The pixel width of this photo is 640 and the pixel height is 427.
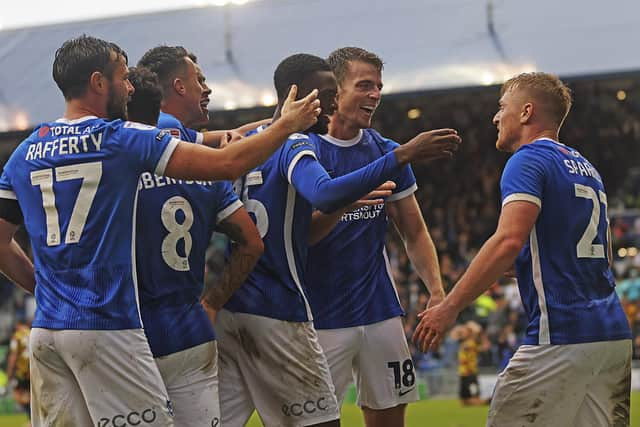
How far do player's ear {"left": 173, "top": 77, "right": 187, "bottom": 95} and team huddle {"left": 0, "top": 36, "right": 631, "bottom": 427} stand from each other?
0.03ft

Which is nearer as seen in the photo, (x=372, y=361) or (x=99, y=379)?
(x=99, y=379)

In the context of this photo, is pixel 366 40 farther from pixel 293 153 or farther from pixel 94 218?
pixel 94 218

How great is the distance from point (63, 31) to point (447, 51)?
28.1 feet

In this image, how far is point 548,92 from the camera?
18.5ft

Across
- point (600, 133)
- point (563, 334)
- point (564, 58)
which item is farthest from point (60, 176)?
point (600, 133)

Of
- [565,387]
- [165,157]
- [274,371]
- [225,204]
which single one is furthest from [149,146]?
[565,387]

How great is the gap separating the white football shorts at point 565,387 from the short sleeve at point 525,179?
714mm

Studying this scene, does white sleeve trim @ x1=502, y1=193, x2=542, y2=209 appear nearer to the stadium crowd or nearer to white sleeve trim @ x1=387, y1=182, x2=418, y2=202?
white sleeve trim @ x1=387, y1=182, x2=418, y2=202

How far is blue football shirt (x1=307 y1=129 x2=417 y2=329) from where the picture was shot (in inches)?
250

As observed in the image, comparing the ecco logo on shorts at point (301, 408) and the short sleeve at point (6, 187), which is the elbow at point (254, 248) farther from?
the short sleeve at point (6, 187)

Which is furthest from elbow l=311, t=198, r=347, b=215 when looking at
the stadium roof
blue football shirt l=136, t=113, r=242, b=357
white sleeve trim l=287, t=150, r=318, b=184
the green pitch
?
the stadium roof

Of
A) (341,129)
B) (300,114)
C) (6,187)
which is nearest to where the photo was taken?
(300,114)

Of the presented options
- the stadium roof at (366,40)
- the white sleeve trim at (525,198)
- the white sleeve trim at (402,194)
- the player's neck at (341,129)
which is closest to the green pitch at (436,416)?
the stadium roof at (366,40)

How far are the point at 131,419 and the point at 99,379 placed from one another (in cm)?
21
